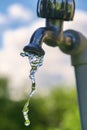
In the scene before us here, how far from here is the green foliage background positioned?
1503 cm

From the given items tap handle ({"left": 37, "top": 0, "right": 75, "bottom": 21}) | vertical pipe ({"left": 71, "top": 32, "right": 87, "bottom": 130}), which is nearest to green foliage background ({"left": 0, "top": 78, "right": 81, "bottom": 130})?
vertical pipe ({"left": 71, "top": 32, "right": 87, "bottom": 130})

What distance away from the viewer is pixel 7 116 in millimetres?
15414

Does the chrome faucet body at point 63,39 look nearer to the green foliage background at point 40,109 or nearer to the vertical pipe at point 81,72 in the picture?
the vertical pipe at point 81,72

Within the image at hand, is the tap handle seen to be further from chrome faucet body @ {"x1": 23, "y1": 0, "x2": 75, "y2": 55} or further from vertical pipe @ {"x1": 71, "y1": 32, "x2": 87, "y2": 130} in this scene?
vertical pipe @ {"x1": 71, "y1": 32, "x2": 87, "y2": 130}

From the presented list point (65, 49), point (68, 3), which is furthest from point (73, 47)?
point (68, 3)

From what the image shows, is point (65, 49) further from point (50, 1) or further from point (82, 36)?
point (50, 1)

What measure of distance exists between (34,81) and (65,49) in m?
0.20

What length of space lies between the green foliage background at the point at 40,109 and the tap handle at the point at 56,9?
1322 cm

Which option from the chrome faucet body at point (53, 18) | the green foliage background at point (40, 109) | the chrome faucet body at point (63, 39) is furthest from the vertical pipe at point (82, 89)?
the green foliage background at point (40, 109)

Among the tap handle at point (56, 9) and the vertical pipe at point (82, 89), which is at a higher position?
the tap handle at point (56, 9)

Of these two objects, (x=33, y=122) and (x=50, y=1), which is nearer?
(x=50, y=1)

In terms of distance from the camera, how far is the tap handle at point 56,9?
1.48 metres

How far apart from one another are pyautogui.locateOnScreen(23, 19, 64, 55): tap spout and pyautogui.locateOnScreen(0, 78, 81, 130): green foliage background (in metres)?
13.2

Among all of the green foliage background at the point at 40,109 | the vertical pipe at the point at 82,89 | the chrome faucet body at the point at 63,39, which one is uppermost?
the chrome faucet body at the point at 63,39
